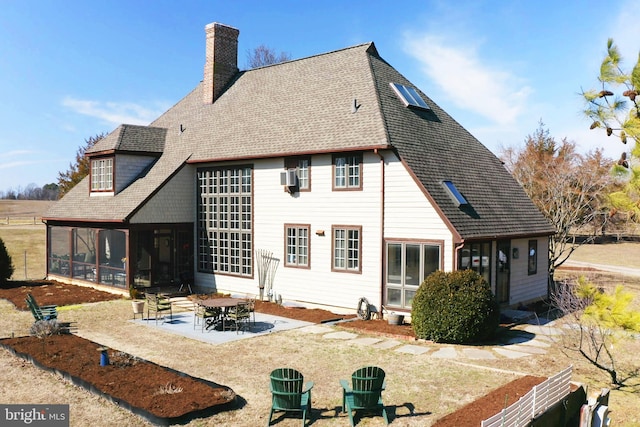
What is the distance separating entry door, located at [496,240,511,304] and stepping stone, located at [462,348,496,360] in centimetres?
436

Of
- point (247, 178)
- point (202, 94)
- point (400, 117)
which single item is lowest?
point (247, 178)

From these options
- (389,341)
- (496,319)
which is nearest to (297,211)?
(389,341)

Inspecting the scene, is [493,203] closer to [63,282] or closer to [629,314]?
[629,314]

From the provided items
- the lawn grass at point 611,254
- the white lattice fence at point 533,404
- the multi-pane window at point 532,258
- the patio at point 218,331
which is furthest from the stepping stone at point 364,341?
the lawn grass at point 611,254

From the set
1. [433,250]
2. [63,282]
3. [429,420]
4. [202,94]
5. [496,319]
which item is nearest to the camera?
[429,420]

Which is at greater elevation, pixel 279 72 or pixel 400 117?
pixel 279 72

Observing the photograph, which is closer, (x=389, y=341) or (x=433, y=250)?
(x=389, y=341)

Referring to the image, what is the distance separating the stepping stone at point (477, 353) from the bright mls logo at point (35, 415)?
8.63 meters

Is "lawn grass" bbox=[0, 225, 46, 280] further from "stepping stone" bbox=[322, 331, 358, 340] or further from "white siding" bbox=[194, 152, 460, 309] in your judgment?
"stepping stone" bbox=[322, 331, 358, 340]

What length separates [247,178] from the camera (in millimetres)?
20547

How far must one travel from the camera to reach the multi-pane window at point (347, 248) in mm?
17062

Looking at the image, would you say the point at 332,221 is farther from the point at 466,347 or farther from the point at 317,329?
the point at 466,347

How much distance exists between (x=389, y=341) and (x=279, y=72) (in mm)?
13910

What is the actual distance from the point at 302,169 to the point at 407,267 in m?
5.23
